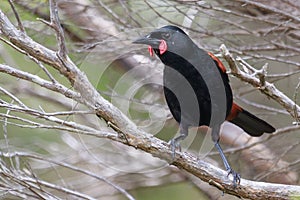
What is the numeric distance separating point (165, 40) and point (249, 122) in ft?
2.72

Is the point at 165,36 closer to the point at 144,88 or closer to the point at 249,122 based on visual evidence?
the point at 249,122

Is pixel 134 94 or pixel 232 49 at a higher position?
pixel 232 49

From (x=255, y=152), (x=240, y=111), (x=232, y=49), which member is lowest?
(x=255, y=152)

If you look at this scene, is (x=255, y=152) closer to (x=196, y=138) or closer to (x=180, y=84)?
(x=196, y=138)

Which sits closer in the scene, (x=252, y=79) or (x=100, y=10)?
(x=252, y=79)

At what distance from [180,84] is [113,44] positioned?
3.36ft

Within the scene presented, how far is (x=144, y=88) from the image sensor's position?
454 cm

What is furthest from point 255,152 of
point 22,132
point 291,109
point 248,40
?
point 22,132

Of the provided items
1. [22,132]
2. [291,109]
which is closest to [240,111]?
[291,109]

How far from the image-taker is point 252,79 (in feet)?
8.88

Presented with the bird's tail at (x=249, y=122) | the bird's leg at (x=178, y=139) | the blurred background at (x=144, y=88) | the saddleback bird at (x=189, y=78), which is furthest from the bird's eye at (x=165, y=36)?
the bird's tail at (x=249, y=122)

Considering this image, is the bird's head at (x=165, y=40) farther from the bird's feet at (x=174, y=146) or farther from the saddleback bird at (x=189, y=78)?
the bird's feet at (x=174, y=146)

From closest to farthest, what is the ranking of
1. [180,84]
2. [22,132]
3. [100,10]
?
[180,84]
[100,10]
[22,132]

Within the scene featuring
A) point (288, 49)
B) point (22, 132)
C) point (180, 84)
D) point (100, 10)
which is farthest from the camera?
point (22, 132)
